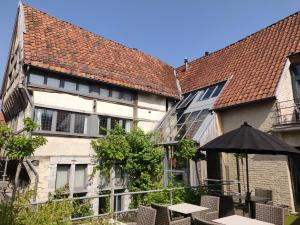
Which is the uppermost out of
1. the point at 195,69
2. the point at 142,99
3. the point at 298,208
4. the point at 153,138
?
the point at 195,69

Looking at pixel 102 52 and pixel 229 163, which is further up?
pixel 102 52

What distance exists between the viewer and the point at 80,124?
37.8 ft

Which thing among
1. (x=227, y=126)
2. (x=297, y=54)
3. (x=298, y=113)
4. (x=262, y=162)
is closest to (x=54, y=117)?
(x=227, y=126)

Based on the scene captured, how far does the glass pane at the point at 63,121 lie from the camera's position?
10830 mm

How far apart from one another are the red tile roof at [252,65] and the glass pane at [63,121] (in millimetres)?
6666

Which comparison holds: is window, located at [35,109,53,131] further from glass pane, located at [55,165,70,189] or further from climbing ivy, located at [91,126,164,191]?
climbing ivy, located at [91,126,164,191]

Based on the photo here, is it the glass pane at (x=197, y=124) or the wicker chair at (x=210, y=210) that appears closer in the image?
the wicker chair at (x=210, y=210)

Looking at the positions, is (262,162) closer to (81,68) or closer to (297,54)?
(297,54)

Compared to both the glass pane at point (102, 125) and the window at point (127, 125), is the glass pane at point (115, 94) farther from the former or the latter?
the window at point (127, 125)

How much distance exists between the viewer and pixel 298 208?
9164 mm

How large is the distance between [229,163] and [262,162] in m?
1.61

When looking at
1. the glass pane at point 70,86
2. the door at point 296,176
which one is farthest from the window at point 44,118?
the door at point 296,176

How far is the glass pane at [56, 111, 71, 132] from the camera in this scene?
426 inches

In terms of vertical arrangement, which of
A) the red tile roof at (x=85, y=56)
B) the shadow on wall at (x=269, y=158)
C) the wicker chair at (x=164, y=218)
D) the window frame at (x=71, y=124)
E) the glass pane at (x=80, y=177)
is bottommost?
the wicker chair at (x=164, y=218)
